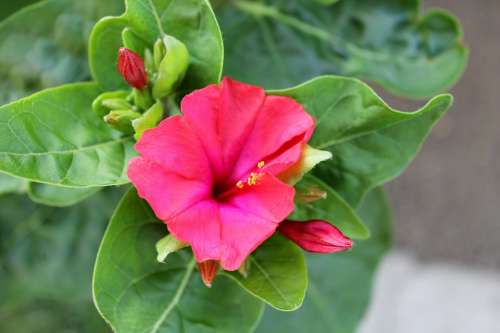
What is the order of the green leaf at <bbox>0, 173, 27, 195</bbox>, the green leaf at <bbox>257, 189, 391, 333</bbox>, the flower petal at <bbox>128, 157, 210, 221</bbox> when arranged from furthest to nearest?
the green leaf at <bbox>257, 189, 391, 333</bbox> → the green leaf at <bbox>0, 173, 27, 195</bbox> → the flower petal at <bbox>128, 157, 210, 221</bbox>

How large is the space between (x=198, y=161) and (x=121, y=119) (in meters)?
0.10

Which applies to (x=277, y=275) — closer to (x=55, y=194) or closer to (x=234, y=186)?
(x=234, y=186)

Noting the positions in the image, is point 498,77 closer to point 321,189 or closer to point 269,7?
point 269,7

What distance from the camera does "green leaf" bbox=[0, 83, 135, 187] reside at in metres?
0.66

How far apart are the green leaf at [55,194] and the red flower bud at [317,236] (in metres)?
0.23

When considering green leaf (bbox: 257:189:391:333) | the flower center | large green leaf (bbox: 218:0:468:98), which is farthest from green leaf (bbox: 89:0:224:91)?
green leaf (bbox: 257:189:391:333)

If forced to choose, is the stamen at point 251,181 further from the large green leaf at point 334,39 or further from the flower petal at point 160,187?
the large green leaf at point 334,39

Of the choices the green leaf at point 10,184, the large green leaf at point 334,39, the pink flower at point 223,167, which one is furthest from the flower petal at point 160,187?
the large green leaf at point 334,39

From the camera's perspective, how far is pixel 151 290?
2.42ft

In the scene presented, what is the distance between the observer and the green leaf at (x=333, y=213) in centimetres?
77

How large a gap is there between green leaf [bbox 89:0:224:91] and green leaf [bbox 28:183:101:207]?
0.17 meters

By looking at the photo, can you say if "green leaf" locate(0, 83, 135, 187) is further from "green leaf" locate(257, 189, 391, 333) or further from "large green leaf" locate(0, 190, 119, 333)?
"green leaf" locate(257, 189, 391, 333)

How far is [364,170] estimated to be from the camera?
795 mm

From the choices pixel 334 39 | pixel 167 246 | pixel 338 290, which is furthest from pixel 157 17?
pixel 338 290
